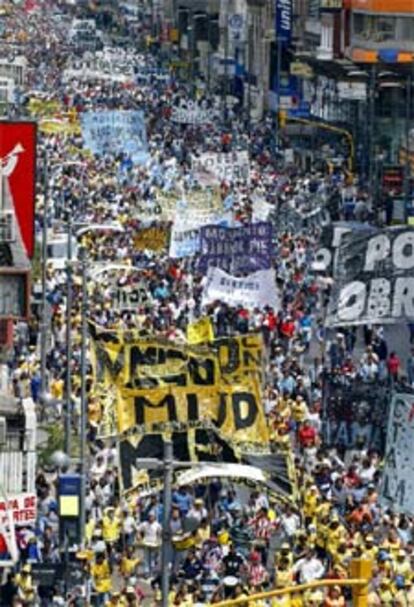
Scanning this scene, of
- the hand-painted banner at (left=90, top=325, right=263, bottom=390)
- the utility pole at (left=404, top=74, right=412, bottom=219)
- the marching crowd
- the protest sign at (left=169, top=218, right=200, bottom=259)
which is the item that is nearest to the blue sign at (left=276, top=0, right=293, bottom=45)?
the utility pole at (left=404, top=74, right=412, bottom=219)

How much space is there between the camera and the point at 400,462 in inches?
1281

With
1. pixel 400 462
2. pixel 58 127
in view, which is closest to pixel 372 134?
pixel 58 127

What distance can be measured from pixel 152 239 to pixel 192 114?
49.1 metres

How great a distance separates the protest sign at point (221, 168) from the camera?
73438mm

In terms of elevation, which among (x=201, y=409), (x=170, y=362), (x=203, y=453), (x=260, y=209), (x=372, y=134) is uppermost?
(x=170, y=362)

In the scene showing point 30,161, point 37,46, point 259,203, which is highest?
point 30,161

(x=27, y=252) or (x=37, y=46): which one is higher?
(x=27, y=252)

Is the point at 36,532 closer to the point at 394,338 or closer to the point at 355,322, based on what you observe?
the point at 355,322

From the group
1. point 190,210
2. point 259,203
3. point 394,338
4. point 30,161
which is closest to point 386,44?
point 259,203

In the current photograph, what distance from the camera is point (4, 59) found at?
131 metres

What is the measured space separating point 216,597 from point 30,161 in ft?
43.6

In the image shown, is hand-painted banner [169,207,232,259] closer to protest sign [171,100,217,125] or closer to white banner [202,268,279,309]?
white banner [202,268,279,309]

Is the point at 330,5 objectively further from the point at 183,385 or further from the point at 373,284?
the point at 183,385

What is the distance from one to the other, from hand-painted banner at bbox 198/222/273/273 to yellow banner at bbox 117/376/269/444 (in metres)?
15.1
